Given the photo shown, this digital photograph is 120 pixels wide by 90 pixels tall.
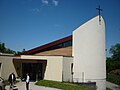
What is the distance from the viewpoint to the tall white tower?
93.4ft

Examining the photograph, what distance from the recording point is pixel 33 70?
28.2 m

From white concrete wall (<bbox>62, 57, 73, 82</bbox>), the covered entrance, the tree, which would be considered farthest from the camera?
the tree

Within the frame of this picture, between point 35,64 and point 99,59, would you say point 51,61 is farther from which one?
point 99,59

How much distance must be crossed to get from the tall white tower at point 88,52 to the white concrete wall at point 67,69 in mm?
781

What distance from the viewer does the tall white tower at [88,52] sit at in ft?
93.4

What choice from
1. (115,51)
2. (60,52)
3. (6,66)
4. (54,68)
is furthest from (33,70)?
(115,51)

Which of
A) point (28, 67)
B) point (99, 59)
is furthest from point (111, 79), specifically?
point (28, 67)

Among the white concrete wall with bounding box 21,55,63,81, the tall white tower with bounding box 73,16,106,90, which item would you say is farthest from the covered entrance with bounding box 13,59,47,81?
the tall white tower with bounding box 73,16,106,90

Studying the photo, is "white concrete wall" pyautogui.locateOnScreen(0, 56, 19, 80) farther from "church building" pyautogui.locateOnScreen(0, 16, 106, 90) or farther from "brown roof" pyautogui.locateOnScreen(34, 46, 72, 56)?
"brown roof" pyautogui.locateOnScreen(34, 46, 72, 56)

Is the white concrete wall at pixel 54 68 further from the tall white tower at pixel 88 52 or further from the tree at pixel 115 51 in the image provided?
the tree at pixel 115 51

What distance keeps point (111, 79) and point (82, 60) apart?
57.5 ft

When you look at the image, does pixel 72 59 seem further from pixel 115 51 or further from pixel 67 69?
pixel 115 51

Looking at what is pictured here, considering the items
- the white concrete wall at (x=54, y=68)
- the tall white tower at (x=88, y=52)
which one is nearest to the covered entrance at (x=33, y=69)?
the white concrete wall at (x=54, y=68)

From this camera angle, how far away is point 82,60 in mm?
28516
